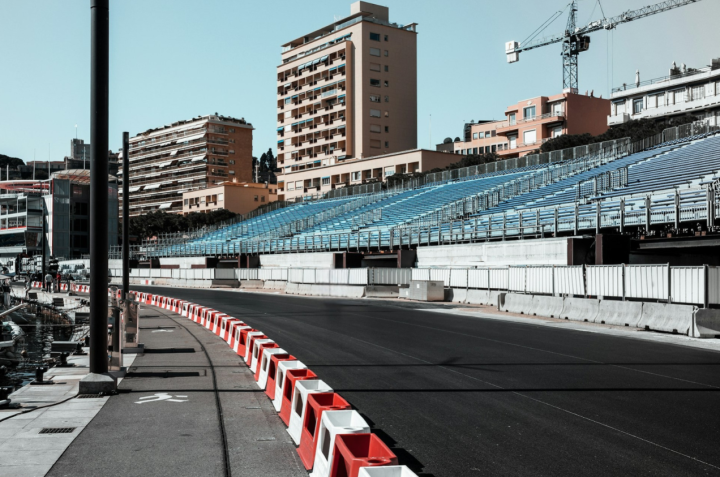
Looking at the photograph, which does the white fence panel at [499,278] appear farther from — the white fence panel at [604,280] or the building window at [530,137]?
the building window at [530,137]

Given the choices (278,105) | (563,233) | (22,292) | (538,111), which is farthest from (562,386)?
(278,105)

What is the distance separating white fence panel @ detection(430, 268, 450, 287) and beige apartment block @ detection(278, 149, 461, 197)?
46736 mm

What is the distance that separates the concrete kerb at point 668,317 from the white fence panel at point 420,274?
1750 cm

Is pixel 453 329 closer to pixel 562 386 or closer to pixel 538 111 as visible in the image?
pixel 562 386

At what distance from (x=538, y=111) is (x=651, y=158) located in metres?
46.4

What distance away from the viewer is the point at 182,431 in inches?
310

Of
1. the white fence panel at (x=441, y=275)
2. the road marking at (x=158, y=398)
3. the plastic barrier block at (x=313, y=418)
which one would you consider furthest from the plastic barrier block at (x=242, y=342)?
the white fence panel at (x=441, y=275)

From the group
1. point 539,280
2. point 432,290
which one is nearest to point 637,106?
point 432,290

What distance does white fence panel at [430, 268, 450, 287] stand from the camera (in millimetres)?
35656

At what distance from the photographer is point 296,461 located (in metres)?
6.72

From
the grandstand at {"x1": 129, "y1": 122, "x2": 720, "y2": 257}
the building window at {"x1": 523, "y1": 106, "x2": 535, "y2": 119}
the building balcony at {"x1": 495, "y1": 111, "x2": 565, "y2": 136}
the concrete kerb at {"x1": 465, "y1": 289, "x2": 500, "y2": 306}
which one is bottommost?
the concrete kerb at {"x1": 465, "y1": 289, "x2": 500, "y2": 306}

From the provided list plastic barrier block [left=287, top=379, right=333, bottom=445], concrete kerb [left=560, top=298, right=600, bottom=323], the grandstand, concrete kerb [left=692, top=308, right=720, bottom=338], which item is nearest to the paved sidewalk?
plastic barrier block [left=287, top=379, right=333, bottom=445]

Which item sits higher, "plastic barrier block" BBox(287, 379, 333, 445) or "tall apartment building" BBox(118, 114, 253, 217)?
"tall apartment building" BBox(118, 114, 253, 217)

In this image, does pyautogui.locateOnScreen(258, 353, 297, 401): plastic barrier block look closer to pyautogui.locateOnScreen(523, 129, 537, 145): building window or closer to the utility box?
the utility box
